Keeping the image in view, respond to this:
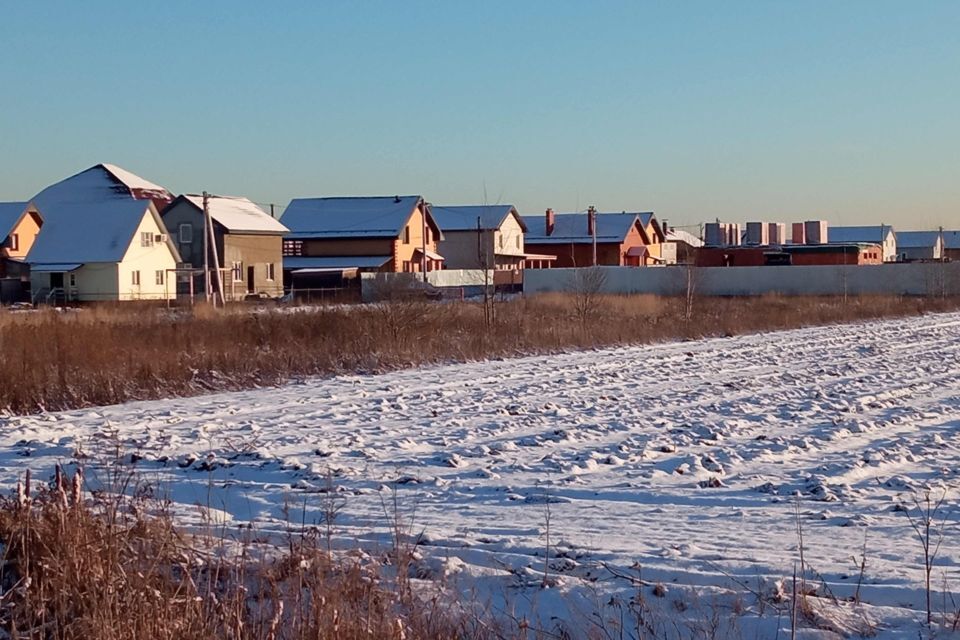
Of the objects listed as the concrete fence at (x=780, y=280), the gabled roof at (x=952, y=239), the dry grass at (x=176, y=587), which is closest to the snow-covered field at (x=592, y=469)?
the dry grass at (x=176, y=587)

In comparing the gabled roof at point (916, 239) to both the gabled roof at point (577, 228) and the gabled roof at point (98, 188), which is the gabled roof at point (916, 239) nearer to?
the gabled roof at point (577, 228)

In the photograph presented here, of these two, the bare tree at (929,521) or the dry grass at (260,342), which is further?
the dry grass at (260,342)

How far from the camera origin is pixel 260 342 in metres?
22.6

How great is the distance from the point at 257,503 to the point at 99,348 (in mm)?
10771

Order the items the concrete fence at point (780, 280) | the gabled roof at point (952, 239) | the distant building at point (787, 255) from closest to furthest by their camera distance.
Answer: the concrete fence at point (780, 280)
the distant building at point (787, 255)
the gabled roof at point (952, 239)

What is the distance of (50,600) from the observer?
215 inches

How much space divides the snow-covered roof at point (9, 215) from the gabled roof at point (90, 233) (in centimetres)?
452

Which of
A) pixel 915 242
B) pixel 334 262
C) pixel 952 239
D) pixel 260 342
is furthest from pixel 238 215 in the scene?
pixel 952 239

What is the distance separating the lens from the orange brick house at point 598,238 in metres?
82.9

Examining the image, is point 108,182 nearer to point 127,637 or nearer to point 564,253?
point 564,253

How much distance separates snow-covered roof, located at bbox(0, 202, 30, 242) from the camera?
204 ft

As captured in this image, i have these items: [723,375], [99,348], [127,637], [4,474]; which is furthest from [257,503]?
[723,375]

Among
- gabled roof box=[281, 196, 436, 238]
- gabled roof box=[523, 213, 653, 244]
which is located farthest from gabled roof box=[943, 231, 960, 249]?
gabled roof box=[281, 196, 436, 238]

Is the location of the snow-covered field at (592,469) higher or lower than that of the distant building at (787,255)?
lower
